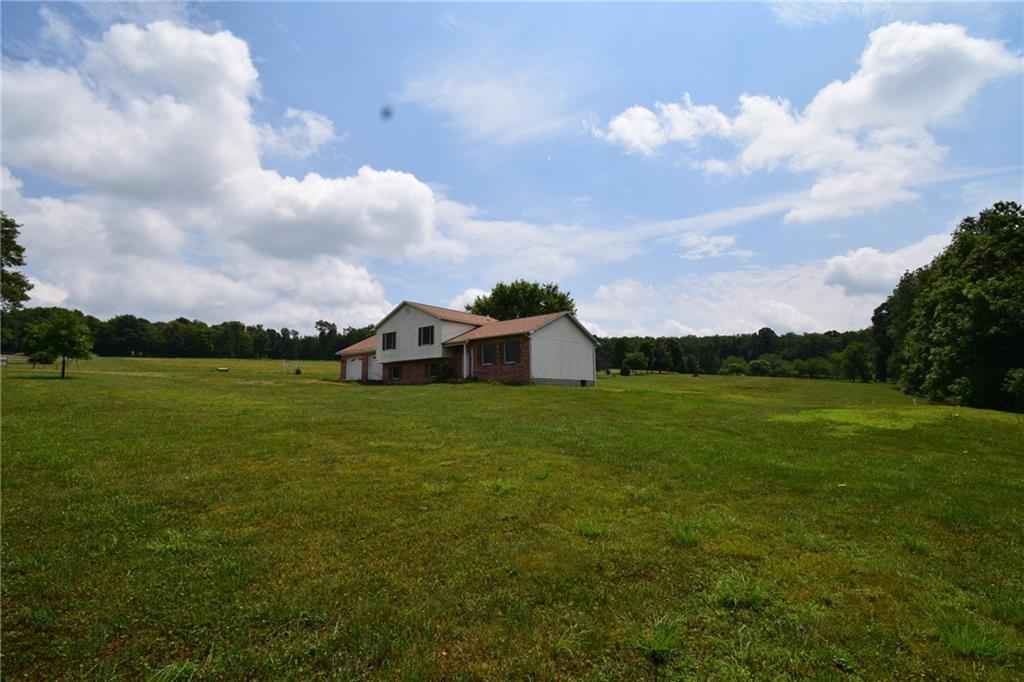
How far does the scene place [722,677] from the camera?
383 cm

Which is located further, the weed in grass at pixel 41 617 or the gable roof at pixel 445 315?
the gable roof at pixel 445 315

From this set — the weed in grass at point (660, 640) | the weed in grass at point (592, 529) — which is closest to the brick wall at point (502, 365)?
the weed in grass at point (592, 529)

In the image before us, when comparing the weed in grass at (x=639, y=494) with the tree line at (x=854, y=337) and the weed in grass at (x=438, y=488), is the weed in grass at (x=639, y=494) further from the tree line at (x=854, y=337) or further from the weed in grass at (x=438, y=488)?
the tree line at (x=854, y=337)

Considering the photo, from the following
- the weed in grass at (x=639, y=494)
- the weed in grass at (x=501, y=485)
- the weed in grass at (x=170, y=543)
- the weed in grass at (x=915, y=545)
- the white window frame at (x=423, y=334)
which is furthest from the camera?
the white window frame at (x=423, y=334)

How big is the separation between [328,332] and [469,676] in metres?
134

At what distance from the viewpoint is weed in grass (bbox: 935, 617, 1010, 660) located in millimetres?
4109

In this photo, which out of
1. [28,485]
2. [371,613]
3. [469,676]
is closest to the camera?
[469,676]

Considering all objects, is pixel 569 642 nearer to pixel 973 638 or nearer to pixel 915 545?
pixel 973 638

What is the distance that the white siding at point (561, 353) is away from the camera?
1372 inches

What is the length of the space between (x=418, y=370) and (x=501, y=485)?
3465 cm

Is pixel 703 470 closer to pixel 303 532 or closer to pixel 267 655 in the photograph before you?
pixel 303 532

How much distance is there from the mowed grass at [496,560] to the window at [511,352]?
23369mm


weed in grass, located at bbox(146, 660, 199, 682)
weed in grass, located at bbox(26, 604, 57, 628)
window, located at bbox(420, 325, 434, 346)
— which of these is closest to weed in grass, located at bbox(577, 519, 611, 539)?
weed in grass, located at bbox(146, 660, 199, 682)

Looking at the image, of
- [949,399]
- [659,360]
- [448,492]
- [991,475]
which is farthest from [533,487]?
[659,360]
